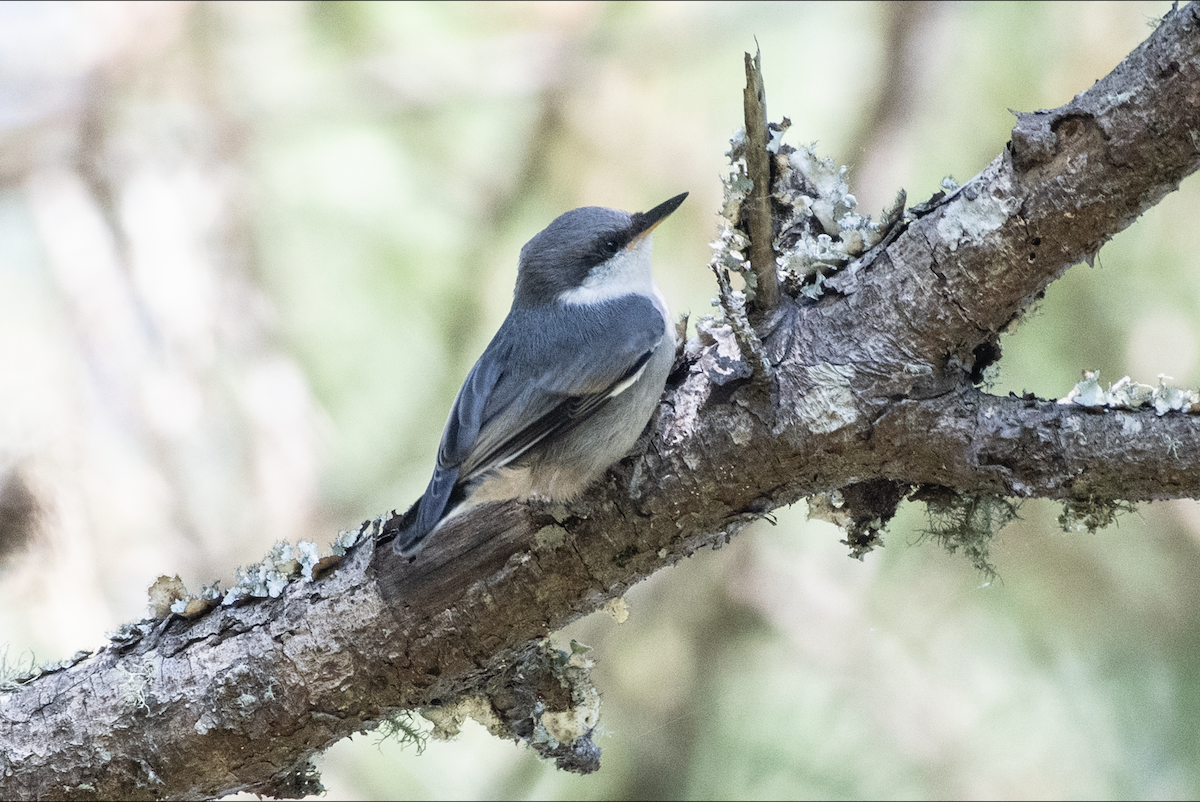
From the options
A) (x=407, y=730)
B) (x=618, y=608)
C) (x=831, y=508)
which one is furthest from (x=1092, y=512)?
(x=407, y=730)

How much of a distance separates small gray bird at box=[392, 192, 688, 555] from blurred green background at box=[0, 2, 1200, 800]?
72 centimetres

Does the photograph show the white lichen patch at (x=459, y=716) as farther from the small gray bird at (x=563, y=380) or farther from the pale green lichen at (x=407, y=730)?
the small gray bird at (x=563, y=380)

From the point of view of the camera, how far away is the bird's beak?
1826 mm

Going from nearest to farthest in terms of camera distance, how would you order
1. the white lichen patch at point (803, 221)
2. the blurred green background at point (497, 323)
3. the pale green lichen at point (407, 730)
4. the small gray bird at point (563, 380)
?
the white lichen patch at point (803, 221)
the small gray bird at point (563, 380)
the pale green lichen at point (407, 730)
the blurred green background at point (497, 323)

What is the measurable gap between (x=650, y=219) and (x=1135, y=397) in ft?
3.15

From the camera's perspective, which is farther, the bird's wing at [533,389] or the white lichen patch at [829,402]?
the bird's wing at [533,389]

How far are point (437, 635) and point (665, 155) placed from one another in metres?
1.69

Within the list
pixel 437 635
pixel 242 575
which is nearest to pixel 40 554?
pixel 242 575

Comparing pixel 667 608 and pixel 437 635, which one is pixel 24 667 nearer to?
pixel 437 635

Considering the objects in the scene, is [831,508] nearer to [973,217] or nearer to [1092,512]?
[1092,512]

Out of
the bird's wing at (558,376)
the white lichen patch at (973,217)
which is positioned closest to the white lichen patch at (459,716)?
the bird's wing at (558,376)

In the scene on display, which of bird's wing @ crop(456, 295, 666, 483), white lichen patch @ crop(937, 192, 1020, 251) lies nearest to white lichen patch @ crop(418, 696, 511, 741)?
bird's wing @ crop(456, 295, 666, 483)

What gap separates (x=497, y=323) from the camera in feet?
8.88

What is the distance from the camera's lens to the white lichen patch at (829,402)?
4.31 feet
